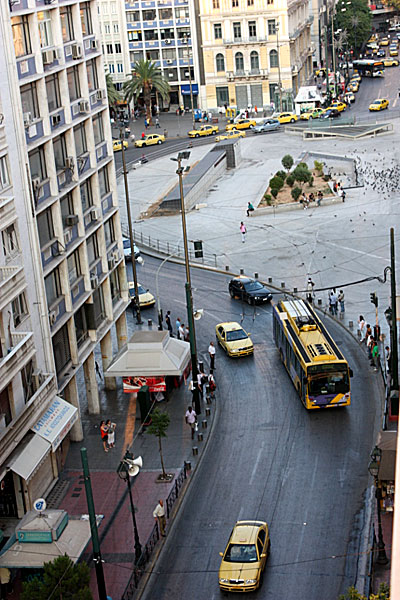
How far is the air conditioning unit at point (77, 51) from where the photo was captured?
43.7 meters

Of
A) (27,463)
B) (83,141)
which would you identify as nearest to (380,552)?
(27,463)

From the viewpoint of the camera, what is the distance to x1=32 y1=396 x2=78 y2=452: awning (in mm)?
37438

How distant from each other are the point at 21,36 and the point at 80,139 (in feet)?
24.0

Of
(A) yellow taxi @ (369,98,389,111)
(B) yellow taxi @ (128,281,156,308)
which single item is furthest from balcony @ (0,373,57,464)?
(A) yellow taxi @ (369,98,389,111)

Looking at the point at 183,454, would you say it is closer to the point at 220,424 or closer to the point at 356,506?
the point at 220,424

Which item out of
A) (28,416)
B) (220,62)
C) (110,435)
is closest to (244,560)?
(28,416)

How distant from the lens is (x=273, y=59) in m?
126

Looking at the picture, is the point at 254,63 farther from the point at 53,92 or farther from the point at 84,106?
the point at 53,92

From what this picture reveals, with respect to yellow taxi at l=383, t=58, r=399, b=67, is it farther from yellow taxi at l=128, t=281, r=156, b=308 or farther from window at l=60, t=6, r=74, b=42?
window at l=60, t=6, r=74, b=42

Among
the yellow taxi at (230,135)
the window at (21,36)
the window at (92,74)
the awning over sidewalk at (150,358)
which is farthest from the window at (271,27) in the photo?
the window at (21,36)

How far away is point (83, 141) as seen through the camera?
4556cm

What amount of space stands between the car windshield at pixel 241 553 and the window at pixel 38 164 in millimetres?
16932

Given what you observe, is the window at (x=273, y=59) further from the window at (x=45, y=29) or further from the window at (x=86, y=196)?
the window at (x=45, y=29)

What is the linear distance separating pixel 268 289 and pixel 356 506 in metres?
28.4
